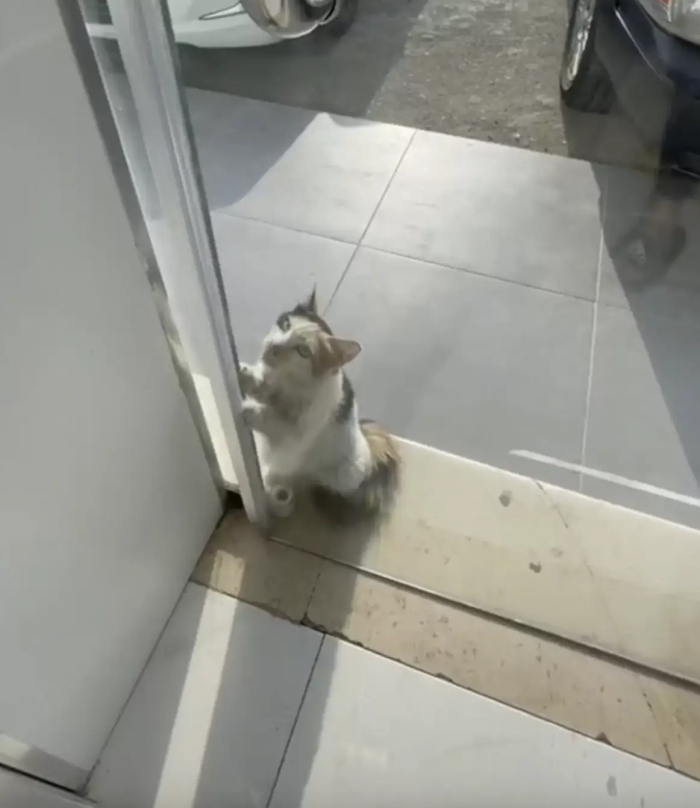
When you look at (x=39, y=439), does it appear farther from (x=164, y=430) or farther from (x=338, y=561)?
(x=338, y=561)

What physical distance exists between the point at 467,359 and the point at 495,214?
1.49 ft

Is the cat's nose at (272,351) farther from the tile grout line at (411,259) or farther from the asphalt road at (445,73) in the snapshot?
the asphalt road at (445,73)

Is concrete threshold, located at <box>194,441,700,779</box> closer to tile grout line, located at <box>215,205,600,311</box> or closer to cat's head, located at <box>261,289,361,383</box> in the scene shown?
cat's head, located at <box>261,289,361,383</box>

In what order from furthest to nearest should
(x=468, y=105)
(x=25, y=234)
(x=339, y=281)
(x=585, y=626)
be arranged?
(x=468, y=105), (x=339, y=281), (x=585, y=626), (x=25, y=234)

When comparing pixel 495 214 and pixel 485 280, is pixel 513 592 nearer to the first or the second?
pixel 485 280

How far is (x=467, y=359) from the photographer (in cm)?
142

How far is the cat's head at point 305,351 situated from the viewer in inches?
39.9

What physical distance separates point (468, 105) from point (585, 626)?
4.69 feet

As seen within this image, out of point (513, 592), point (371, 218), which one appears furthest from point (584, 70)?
point (513, 592)

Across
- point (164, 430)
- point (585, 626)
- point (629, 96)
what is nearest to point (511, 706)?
point (585, 626)

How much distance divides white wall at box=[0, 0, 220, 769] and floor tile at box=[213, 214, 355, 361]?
1.65 ft

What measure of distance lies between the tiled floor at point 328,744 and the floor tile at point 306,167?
0.96 m

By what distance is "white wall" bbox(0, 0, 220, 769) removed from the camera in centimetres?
59

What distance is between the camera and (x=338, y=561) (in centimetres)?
116
